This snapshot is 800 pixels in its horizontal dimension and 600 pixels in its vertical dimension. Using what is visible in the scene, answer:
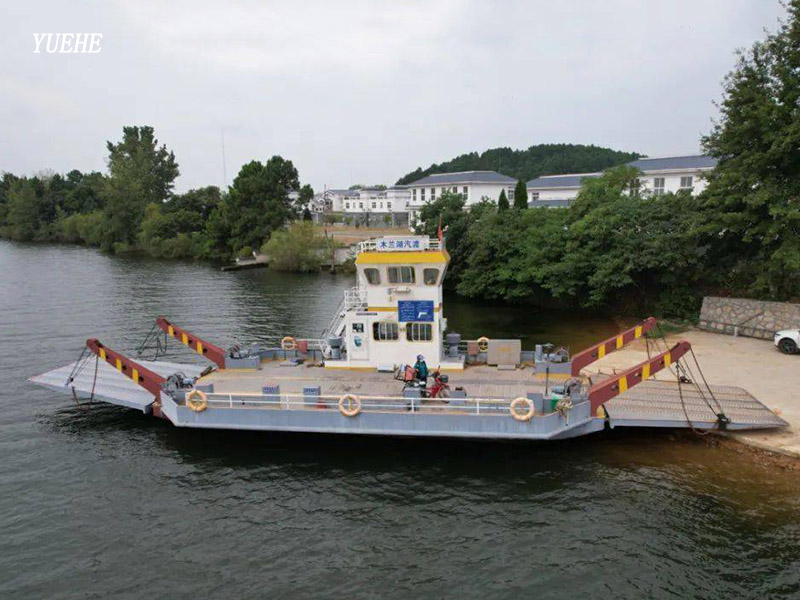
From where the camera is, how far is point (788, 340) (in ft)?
81.8

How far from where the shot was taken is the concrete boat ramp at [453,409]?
16625 mm

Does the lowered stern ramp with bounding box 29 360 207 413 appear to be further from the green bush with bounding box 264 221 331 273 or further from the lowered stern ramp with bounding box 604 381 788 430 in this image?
the green bush with bounding box 264 221 331 273

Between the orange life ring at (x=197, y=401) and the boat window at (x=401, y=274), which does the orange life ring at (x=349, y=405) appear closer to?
the orange life ring at (x=197, y=401)

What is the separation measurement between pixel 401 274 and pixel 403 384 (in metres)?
4.02

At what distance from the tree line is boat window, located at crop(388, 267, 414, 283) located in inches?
2355

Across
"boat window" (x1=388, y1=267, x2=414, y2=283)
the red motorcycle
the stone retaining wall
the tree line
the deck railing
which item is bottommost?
the deck railing

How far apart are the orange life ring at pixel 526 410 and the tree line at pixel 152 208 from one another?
65.4 meters

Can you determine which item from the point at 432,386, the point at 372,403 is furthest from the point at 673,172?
the point at 372,403

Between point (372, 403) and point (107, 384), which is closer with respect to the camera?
point (372, 403)

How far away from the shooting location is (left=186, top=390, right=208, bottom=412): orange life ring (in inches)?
690

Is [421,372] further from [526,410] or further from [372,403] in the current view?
[526,410]

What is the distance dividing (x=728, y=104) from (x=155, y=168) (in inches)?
4180

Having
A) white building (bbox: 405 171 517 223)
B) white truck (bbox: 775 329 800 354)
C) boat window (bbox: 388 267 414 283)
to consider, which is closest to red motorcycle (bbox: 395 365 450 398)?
boat window (bbox: 388 267 414 283)

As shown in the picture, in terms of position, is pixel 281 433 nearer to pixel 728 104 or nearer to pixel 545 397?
pixel 545 397
